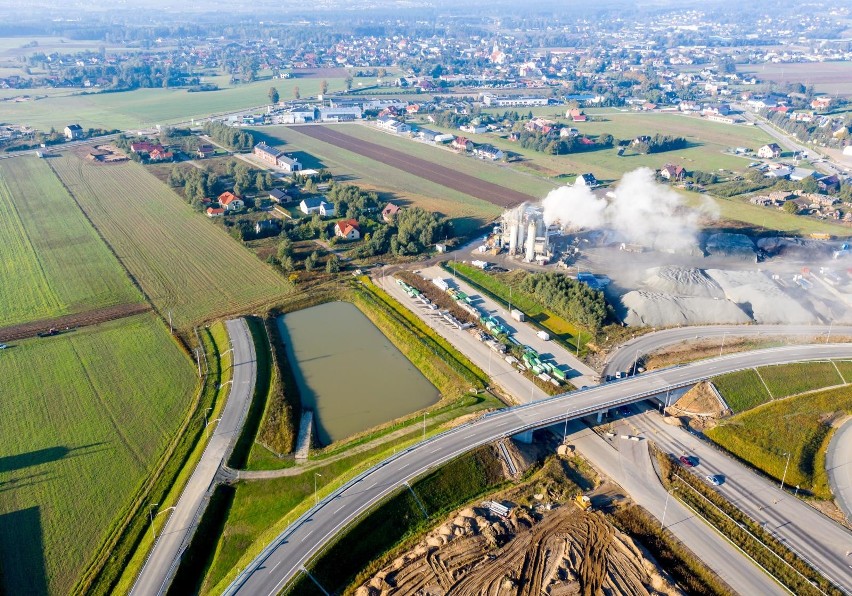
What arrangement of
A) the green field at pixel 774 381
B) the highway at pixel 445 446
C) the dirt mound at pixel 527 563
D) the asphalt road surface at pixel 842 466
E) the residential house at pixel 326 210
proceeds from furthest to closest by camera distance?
the residential house at pixel 326 210 → the green field at pixel 774 381 → the asphalt road surface at pixel 842 466 → the highway at pixel 445 446 → the dirt mound at pixel 527 563

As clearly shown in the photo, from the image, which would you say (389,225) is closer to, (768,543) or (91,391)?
(91,391)

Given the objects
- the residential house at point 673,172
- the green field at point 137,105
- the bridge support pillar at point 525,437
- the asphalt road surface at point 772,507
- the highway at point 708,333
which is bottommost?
the green field at point 137,105

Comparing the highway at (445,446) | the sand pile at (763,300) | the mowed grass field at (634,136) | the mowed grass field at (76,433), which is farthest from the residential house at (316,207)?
the sand pile at (763,300)

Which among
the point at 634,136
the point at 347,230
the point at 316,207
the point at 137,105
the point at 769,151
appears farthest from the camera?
the point at 137,105

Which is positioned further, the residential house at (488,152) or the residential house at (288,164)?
the residential house at (488,152)

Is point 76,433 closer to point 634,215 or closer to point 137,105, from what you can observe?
point 634,215

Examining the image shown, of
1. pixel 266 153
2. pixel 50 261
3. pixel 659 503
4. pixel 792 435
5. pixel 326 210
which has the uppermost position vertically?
pixel 792 435

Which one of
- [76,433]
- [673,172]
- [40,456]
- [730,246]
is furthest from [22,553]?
[673,172]

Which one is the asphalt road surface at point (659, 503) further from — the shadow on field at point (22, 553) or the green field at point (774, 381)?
the shadow on field at point (22, 553)
